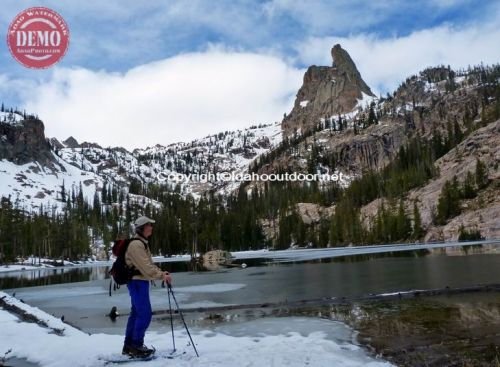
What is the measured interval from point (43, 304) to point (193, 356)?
19659 millimetres

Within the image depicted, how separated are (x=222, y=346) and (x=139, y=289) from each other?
256 centimetres

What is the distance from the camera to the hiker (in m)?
9.50

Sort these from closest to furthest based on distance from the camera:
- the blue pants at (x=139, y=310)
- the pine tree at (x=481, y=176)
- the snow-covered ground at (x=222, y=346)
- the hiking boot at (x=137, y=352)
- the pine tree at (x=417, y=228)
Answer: the snow-covered ground at (x=222, y=346) → the hiking boot at (x=137, y=352) → the blue pants at (x=139, y=310) → the pine tree at (x=417, y=228) → the pine tree at (x=481, y=176)

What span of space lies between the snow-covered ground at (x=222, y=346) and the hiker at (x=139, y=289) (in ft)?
1.44

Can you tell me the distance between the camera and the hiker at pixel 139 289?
31.2 feet

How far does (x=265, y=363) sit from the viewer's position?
29.8 feet

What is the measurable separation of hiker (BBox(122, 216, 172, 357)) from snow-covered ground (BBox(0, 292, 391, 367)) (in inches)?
17.3

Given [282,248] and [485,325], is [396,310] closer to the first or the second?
[485,325]

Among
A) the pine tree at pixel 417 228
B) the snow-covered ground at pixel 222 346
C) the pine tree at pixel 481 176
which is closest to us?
the snow-covered ground at pixel 222 346

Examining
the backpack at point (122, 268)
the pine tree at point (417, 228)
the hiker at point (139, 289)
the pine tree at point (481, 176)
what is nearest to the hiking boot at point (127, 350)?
the hiker at point (139, 289)

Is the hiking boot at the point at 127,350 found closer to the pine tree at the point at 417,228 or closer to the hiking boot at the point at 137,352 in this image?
the hiking boot at the point at 137,352

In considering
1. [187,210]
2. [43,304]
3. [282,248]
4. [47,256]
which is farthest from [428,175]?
[43,304]

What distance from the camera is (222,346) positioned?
10.8 metres

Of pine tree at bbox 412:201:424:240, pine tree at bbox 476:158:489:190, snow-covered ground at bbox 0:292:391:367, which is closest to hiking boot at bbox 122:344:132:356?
snow-covered ground at bbox 0:292:391:367
